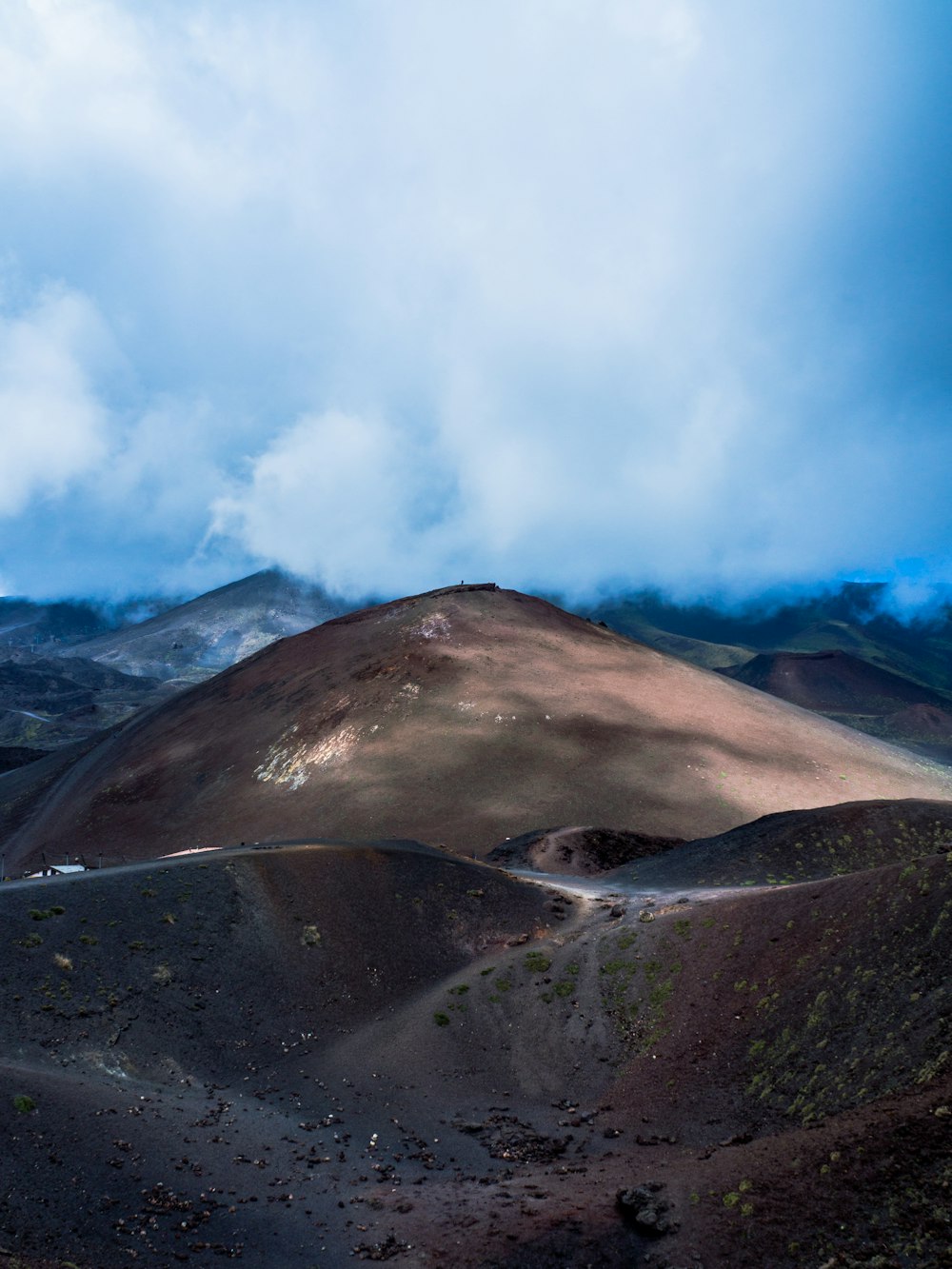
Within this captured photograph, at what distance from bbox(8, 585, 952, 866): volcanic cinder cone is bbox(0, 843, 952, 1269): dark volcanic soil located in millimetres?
26542

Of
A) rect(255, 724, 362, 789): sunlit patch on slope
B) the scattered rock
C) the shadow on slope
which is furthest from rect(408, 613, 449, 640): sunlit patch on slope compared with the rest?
the scattered rock

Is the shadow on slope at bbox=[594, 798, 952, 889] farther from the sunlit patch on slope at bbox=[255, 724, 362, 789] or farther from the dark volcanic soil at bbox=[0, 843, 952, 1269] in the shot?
the sunlit patch on slope at bbox=[255, 724, 362, 789]

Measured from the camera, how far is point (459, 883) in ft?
116

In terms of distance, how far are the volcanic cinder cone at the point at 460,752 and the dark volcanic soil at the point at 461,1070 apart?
2654 cm

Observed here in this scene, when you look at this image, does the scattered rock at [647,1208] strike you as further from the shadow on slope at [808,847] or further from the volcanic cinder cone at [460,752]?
the volcanic cinder cone at [460,752]

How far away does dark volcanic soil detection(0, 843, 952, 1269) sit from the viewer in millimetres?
13508

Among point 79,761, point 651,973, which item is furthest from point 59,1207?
point 79,761

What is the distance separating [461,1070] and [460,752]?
4510 centimetres

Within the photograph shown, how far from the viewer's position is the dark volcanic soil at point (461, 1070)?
1351cm

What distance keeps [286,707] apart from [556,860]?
43896mm

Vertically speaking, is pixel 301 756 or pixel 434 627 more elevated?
pixel 434 627

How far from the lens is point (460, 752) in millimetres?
68938

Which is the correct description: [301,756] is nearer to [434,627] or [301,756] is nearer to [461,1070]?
[434,627]

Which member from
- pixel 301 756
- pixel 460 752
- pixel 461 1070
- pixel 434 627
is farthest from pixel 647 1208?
pixel 434 627
